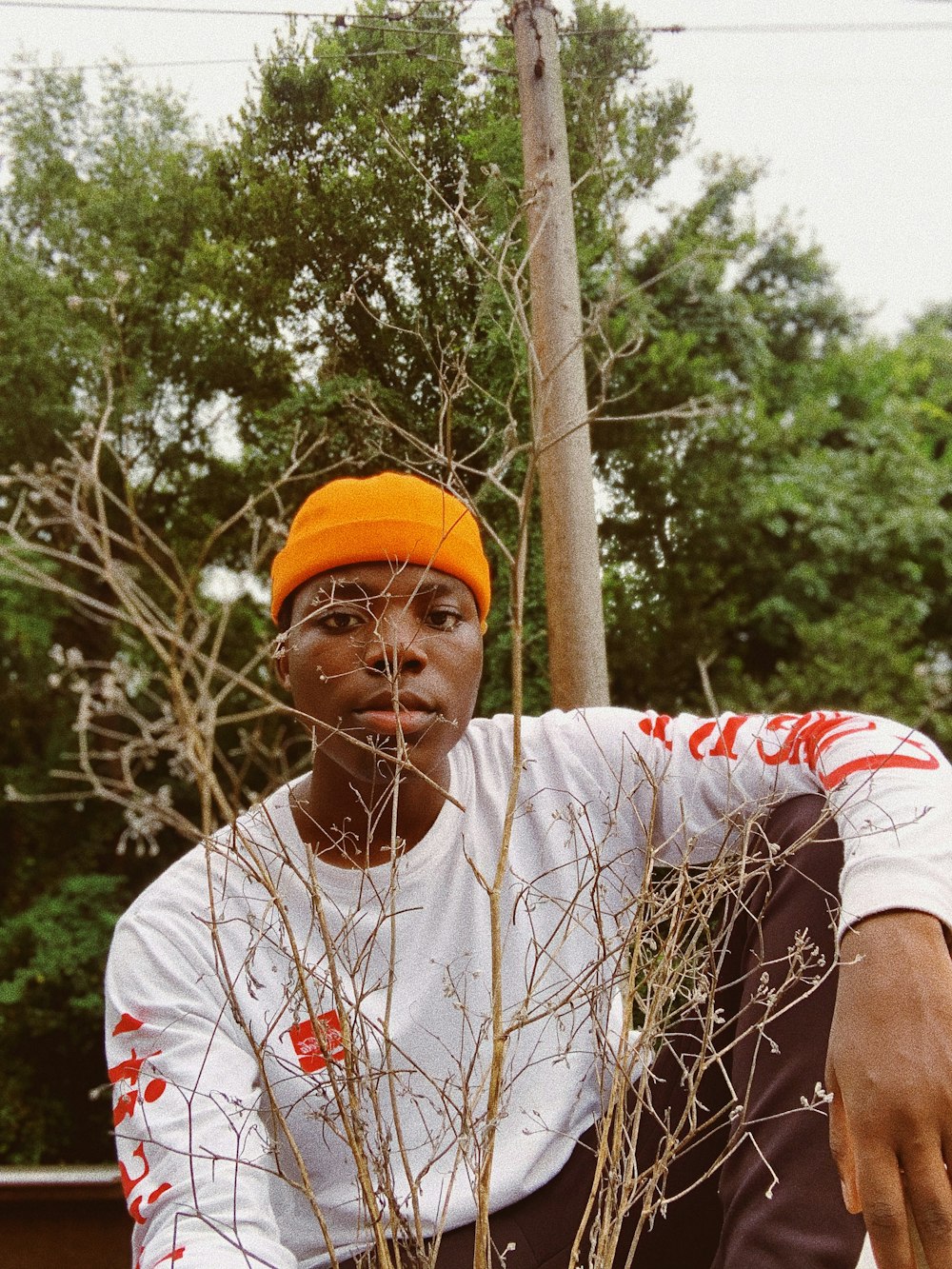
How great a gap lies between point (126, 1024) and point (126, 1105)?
117 mm

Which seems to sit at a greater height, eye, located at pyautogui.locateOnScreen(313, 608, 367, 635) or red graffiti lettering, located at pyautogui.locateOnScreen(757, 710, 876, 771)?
eye, located at pyautogui.locateOnScreen(313, 608, 367, 635)

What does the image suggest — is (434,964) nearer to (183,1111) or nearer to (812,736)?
(183,1111)

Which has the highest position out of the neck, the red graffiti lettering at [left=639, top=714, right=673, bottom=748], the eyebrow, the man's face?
the eyebrow

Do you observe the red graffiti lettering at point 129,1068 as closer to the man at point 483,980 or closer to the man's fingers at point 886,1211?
the man at point 483,980

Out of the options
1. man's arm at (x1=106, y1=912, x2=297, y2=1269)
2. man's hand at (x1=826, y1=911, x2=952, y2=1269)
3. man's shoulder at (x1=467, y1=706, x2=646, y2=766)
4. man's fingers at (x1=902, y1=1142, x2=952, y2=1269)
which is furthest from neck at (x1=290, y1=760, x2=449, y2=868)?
man's fingers at (x1=902, y1=1142, x2=952, y2=1269)

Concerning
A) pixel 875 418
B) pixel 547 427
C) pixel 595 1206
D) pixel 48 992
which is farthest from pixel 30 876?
pixel 875 418

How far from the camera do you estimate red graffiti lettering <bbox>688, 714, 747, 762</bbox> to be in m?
1.69

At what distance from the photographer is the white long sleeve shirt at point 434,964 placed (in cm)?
126

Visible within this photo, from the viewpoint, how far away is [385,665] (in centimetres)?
154

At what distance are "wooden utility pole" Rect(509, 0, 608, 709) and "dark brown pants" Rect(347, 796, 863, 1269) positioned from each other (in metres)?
0.99

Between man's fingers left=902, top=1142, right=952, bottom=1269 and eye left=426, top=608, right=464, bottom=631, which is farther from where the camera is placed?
eye left=426, top=608, right=464, bottom=631

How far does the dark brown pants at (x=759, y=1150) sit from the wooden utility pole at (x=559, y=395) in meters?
0.99

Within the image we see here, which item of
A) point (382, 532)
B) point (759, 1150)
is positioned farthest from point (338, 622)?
point (759, 1150)

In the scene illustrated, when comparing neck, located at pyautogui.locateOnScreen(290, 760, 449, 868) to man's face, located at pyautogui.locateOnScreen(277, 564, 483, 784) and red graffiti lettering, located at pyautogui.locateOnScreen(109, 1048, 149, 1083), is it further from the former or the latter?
red graffiti lettering, located at pyautogui.locateOnScreen(109, 1048, 149, 1083)
